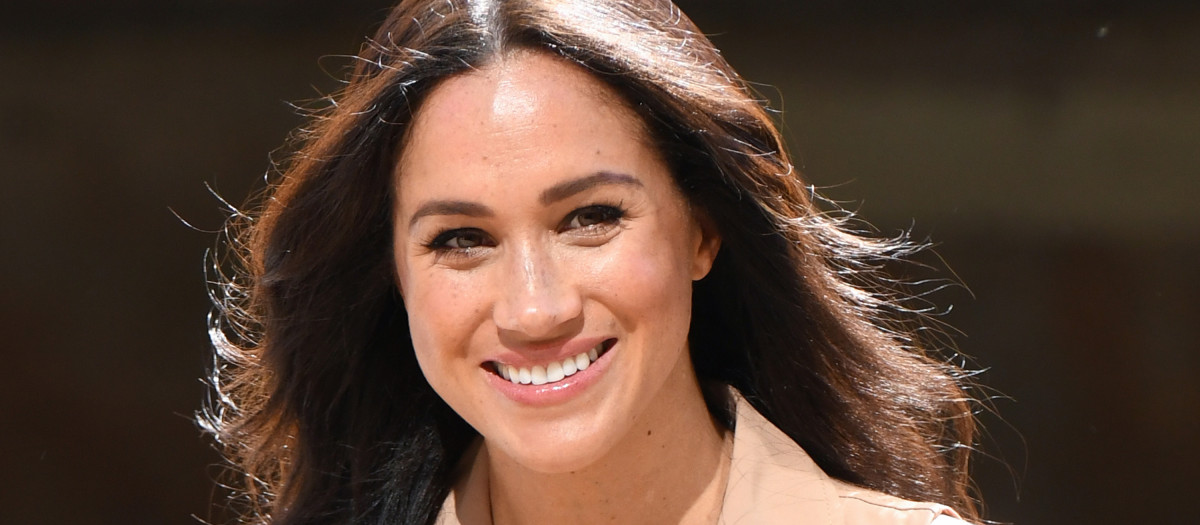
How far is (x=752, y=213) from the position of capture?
1.61 m

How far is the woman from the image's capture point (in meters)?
1.50

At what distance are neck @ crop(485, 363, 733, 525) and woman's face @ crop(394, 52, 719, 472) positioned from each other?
0.07 meters

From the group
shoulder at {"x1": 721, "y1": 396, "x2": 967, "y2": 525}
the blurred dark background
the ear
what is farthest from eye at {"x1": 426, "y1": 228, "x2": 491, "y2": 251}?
the blurred dark background

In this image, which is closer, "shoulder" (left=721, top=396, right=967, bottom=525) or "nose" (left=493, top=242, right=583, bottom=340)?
"nose" (left=493, top=242, right=583, bottom=340)

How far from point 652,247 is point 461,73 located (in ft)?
0.82

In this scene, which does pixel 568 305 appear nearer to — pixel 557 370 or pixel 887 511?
pixel 557 370

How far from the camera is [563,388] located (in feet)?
4.91

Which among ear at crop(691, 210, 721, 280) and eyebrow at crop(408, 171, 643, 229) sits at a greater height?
eyebrow at crop(408, 171, 643, 229)

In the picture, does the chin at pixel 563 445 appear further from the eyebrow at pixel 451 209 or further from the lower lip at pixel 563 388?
the eyebrow at pixel 451 209

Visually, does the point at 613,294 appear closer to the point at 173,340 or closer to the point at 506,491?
the point at 506,491

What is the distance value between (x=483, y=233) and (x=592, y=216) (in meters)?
0.11

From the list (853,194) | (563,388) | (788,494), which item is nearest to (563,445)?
(563,388)

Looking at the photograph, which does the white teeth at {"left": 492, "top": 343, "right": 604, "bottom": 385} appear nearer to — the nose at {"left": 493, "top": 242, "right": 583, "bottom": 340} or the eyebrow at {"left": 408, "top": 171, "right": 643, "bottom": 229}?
the nose at {"left": 493, "top": 242, "right": 583, "bottom": 340}

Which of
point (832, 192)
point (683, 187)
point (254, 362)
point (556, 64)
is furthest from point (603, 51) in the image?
point (832, 192)
